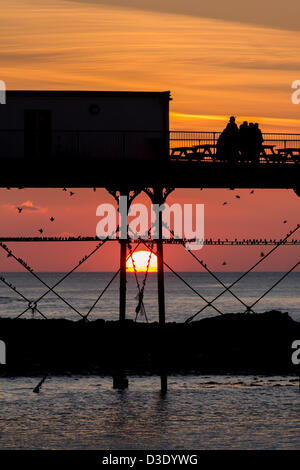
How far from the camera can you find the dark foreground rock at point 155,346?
55.9m

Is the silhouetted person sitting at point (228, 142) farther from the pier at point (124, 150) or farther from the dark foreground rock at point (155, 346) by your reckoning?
the dark foreground rock at point (155, 346)

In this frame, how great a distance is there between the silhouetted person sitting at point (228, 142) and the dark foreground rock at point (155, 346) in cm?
1488

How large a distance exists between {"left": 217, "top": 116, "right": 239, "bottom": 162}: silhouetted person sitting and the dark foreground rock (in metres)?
14.9

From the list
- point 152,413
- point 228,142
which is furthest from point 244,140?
point 152,413

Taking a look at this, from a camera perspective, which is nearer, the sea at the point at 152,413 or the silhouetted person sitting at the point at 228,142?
the sea at the point at 152,413

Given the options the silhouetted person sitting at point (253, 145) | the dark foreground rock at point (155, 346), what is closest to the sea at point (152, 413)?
the dark foreground rock at point (155, 346)

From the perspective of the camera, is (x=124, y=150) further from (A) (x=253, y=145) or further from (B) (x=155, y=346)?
Result: (B) (x=155, y=346)

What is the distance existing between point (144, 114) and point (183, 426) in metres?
12.2

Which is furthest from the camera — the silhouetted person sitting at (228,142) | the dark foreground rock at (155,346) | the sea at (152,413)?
the dark foreground rock at (155,346)

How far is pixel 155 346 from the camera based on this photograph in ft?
192

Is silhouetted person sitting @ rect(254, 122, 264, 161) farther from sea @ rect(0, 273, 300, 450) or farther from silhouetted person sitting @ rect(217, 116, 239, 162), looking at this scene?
sea @ rect(0, 273, 300, 450)

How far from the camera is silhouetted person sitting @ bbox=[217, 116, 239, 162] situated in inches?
1626

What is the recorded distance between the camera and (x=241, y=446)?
35.8 meters

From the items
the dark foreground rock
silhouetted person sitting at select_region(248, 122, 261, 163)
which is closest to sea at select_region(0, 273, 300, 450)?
the dark foreground rock
